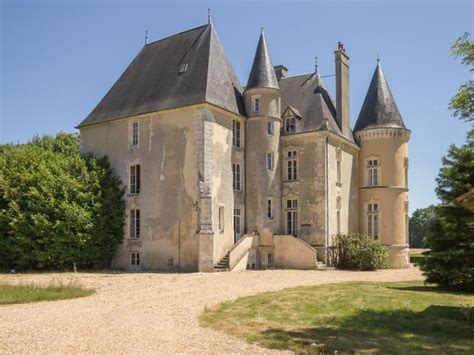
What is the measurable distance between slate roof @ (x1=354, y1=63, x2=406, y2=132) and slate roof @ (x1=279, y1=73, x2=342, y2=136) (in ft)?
7.60

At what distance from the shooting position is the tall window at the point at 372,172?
95.2 ft

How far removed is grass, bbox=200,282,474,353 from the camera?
7625 millimetres

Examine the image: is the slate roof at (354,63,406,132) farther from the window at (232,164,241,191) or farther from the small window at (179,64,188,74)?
the small window at (179,64,188,74)

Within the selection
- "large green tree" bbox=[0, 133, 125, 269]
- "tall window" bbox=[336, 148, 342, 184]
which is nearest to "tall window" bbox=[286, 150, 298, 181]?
"tall window" bbox=[336, 148, 342, 184]

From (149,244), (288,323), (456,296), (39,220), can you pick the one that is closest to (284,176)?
(149,244)

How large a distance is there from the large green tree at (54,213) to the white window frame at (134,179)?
3.25 ft

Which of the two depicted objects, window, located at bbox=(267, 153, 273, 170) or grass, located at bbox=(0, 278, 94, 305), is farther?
window, located at bbox=(267, 153, 273, 170)

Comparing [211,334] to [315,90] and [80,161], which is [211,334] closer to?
[80,161]

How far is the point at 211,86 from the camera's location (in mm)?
23844

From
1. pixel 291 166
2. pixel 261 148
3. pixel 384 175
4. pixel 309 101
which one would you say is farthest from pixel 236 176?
pixel 384 175

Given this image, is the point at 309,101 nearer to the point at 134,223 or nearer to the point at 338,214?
the point at 338,214

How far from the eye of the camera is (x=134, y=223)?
24.7 metres

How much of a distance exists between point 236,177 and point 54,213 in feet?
28.7

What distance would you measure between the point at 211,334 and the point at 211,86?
56.2ft
